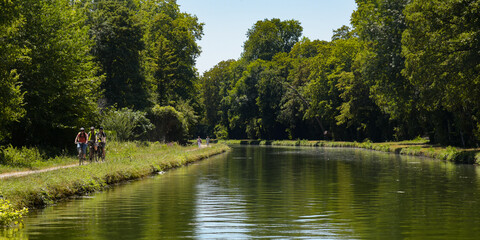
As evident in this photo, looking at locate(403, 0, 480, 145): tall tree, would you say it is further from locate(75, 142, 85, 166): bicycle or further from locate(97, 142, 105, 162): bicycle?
locate(75, 142, 85, 166): bicycle

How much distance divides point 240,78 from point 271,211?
109 m

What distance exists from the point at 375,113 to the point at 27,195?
6579 cm

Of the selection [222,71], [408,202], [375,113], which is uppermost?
[222,71]

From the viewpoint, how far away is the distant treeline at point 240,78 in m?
35.5

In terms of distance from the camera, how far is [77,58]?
123 ft

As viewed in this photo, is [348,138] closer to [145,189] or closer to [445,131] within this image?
[445,131]

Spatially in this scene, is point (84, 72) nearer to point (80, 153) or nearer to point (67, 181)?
point (80, 153)

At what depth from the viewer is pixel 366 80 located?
5816 cm

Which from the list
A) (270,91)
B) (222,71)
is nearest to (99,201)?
A: (270,91)

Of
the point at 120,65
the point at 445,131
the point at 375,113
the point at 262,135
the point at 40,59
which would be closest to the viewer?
the point at 40,59

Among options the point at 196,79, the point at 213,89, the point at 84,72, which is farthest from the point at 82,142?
the point at 213,89

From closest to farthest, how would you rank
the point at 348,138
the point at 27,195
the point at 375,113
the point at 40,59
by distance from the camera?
the point at 27,195 → the point at 40,59 → the point at 375,113 → the point at 348,138

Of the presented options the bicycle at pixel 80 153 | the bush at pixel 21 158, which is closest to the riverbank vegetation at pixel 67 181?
the bicycle at pixel 80 153

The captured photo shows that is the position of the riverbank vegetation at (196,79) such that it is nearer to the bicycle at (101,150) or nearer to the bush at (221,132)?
the bicycle at (101,150)
